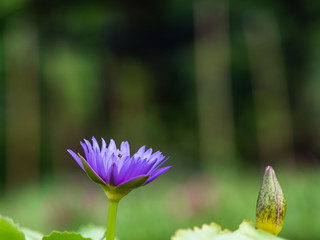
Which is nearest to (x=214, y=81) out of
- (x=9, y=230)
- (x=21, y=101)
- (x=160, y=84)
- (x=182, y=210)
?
(x=160, y=84)

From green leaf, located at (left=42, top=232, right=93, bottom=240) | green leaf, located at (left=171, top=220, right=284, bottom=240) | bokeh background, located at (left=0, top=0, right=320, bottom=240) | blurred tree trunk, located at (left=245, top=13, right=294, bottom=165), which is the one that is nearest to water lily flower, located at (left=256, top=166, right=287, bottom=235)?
green leaf, located at (left=171, top=220, right=284, bottom=240)

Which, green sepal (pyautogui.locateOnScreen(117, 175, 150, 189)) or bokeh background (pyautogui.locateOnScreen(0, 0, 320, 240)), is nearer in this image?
green sepal (pyautogui.locateOnScreen(117, 175, 150, 189))

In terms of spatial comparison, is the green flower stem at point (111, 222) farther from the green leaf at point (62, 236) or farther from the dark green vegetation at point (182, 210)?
the dark green vegetation at point (182, 210)

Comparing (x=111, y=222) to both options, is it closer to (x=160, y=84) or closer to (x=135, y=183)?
(x=135, y=183)

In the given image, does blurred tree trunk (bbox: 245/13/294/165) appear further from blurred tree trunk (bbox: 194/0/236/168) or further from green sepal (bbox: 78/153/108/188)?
green sepal (bbox: 78/153/108/188)

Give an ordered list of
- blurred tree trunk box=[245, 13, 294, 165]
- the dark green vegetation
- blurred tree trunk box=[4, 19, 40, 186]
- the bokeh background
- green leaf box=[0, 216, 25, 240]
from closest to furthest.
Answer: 1. green leaf box=[0, 216, 25, 240]
2. the dark green vegetation
3. blurred tree trunk box=[4, 19, 40, 186]
4. the bokeh background
5. blurred tree trunk box=[245, 13, 294, 165]

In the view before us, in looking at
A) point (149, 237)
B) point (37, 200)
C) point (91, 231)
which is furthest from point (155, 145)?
point (91, 231)

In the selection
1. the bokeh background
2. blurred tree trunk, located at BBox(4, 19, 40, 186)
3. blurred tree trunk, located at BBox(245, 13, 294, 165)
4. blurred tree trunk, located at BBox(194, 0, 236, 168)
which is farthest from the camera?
blurred tree trunk, located at BBox(245, 13, 294, 165)
